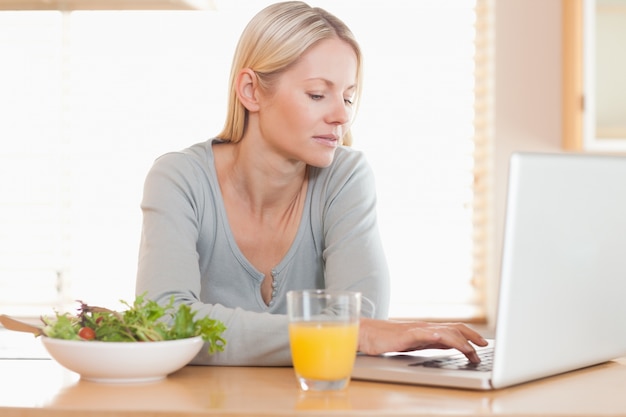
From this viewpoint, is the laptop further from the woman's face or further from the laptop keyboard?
the woman's face

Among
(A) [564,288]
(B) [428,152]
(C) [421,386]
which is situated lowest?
(C) [421,386]

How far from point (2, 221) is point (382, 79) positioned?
1538 mm

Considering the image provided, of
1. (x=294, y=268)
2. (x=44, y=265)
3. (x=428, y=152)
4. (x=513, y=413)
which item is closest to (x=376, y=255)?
(x=294, y=268)

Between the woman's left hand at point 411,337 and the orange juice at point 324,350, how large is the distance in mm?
227

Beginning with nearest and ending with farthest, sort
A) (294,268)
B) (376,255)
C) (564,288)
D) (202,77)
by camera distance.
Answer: (564,288) → (376,255) → (294,268) → (202,77)

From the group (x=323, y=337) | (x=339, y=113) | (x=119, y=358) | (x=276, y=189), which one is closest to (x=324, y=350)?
(x=323, y=337)

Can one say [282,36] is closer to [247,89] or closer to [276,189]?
[247,89]

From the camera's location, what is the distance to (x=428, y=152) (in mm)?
3340

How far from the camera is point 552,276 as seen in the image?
1.05 meters

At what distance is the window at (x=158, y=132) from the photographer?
333cm

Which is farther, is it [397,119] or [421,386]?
[397,119]

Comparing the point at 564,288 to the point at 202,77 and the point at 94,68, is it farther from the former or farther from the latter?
the point at 94,68

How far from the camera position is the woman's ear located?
73.1 inches

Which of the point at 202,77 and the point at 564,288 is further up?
the point at 202,77
